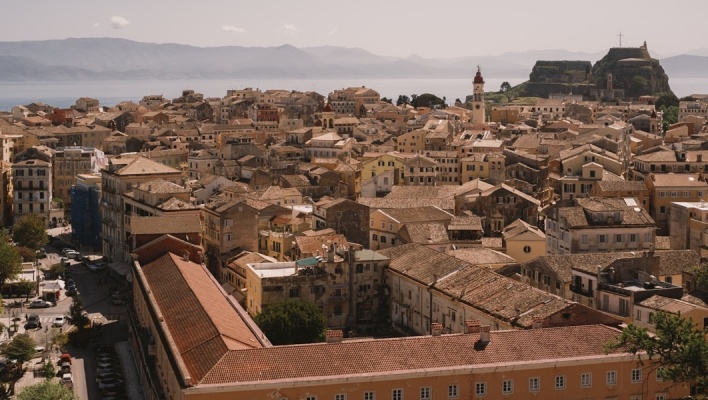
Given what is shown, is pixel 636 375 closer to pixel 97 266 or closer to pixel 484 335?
pixel 484 335

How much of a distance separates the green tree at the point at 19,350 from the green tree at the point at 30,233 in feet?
92.1

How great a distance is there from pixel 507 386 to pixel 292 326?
45.5 feet

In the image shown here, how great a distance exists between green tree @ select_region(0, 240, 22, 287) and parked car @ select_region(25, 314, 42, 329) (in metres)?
6.32

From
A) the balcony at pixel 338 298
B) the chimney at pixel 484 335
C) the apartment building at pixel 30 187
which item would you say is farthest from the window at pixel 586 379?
the apartment building at pixel 30 187

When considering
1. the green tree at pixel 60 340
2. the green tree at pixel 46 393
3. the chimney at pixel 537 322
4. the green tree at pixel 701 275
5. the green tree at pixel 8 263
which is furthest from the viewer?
the green tree at pixel 8 263

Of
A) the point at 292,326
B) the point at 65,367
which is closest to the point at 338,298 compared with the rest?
the point at 292,326

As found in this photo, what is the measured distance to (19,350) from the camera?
160 feet

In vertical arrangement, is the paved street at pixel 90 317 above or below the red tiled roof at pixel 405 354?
below

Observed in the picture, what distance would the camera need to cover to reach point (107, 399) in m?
45.1

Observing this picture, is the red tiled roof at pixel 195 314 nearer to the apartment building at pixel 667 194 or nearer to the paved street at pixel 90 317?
the paved street at pixel 90 317

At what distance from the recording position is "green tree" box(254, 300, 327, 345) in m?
47.0

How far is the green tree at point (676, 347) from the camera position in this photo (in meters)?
30.7

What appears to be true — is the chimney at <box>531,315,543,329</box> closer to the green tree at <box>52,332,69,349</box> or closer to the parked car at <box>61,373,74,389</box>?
the parked car at <box>61,373,74,389</box>

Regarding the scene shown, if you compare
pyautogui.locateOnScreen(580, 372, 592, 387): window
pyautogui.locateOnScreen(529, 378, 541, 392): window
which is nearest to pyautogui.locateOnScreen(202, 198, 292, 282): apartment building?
pyautogui.locateOnScreen(529, 378, 541, 392): window
